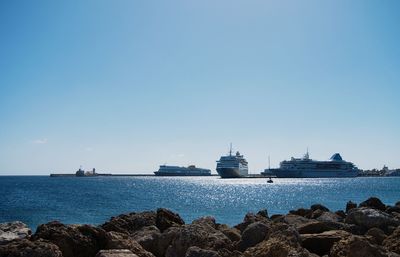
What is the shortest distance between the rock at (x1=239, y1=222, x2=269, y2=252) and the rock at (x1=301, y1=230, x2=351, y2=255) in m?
0.85

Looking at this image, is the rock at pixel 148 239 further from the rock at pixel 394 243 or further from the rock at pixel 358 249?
the rock at pixel 394 243

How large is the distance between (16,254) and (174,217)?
20.9 ft

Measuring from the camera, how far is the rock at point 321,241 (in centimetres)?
850

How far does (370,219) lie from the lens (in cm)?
1175

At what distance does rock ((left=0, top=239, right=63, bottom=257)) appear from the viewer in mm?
5832

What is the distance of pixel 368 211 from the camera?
12078 mm

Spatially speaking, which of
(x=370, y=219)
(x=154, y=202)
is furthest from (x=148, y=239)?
(x=154, y=202)

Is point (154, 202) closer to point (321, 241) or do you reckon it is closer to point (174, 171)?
point (321, 241)

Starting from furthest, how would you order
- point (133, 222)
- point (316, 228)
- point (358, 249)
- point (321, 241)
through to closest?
point (133, 222) < point (316, 228) < point (321, 241) < point (358, 249)

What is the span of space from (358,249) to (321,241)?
1831mm

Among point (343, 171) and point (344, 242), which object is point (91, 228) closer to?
point (344, 242)

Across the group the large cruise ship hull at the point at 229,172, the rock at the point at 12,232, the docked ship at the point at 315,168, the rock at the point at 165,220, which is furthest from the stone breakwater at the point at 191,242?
the large cruise ship hull at the point at 229,172

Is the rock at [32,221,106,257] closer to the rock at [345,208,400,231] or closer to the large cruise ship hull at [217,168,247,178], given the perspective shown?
the rock at [345,208,400,231]


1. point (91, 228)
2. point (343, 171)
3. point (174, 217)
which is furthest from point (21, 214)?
point (343, 171)
